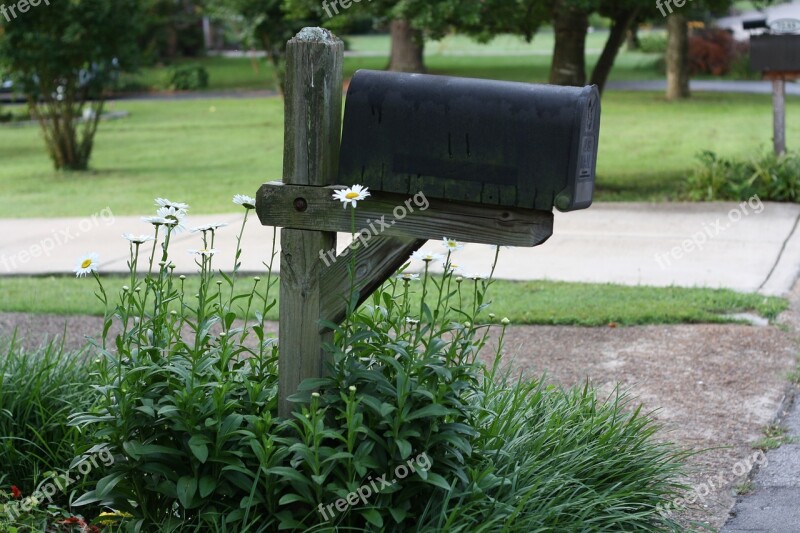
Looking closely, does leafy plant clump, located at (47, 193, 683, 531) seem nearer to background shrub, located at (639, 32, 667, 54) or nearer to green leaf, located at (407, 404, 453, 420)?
green leaf, located at (407, 404, 453, 420)

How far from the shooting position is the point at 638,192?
12656mm

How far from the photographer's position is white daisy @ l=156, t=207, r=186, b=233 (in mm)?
3457

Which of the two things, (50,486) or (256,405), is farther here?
(50,486)

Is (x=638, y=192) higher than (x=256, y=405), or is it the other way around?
(x=256, y=405)

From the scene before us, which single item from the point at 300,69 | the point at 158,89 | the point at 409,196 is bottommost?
the point at 158,89

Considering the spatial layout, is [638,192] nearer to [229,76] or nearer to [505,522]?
[505,522]

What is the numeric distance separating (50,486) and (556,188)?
2.13 m

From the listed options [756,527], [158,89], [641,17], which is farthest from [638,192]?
[158,89]

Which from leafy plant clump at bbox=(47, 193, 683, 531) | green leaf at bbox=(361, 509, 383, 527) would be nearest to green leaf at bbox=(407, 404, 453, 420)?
leafy plant clump at bbox=(47, 193, 683, 531)

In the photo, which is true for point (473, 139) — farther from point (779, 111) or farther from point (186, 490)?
point (779, 111)

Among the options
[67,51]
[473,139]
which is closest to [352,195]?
[473,139]

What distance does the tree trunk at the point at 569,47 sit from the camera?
1211 cm

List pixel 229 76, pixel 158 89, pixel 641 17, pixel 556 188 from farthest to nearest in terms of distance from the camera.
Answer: pixel 229 76 < pixel 158 89 < pixel 641 17 < pixel 556 188

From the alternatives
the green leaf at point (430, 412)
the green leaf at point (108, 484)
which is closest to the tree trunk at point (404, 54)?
the green leaf at point (108, 484)
